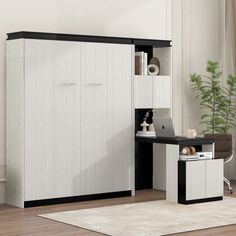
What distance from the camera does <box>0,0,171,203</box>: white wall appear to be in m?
7.16

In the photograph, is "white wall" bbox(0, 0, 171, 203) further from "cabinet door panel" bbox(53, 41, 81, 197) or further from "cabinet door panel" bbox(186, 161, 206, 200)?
"cabinet door panel" bbox(186, 161, 206, 200)

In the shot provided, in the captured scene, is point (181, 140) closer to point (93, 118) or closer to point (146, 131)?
point (146, 131)

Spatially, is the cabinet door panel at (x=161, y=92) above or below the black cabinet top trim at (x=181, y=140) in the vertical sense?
above

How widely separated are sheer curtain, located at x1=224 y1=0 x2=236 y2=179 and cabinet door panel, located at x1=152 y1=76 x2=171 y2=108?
1.57 meters

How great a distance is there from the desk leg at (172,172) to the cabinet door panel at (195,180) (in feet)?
0.48

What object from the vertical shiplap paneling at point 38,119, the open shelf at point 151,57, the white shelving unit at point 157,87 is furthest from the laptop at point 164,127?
the vertical shiplap paneling at point 38,119

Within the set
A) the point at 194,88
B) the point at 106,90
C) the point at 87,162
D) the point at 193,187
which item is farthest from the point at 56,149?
the point at 194,88

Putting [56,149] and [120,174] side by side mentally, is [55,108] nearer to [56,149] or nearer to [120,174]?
[56,149]

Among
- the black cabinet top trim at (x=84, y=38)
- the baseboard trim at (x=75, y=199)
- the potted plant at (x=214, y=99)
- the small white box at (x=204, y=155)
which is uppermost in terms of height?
the black cabinet top trim at (x=84, y=38)

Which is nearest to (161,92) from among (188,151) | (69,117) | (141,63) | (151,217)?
(141,63)

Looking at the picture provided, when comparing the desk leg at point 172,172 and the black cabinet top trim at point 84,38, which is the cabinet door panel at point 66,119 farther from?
the desk leg at point 172,172

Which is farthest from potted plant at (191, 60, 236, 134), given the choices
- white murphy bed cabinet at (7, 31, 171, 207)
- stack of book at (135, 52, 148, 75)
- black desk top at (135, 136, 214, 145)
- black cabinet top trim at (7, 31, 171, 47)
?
black desk top at (135, 136, 214, 145)

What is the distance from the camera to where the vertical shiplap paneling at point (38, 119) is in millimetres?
6891

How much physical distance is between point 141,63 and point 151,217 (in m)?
2.21
